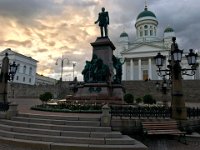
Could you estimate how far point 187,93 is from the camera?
1644 inches

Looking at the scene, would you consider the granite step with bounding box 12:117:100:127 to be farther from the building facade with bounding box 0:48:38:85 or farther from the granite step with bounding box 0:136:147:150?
the building facade with bounding box 0:48:38:85

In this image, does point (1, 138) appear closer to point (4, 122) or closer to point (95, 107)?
point (4, 122)

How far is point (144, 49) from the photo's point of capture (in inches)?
3162

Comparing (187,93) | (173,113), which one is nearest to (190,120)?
(173,113)

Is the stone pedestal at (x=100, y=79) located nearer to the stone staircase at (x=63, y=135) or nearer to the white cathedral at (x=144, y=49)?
the stone staircase at (x=63, y=135)

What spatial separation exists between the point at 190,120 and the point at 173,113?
86cm

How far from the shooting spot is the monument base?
55.6 feet

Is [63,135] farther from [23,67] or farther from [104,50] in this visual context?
[23,67]

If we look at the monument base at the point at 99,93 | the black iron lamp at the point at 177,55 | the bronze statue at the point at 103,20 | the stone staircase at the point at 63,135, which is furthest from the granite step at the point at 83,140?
the bronze statue at the point at 103,20

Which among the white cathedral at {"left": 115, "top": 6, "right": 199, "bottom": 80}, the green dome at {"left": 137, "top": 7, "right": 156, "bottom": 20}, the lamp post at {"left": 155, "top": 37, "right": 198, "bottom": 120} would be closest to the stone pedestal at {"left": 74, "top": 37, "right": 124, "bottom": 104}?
the lamp post at {"left": 155, "top": 37, "right": 198, "bottom": 120}

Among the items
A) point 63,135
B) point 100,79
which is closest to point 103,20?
point 100,79

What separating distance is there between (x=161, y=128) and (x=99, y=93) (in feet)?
26.6

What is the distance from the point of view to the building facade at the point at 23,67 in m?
78.9

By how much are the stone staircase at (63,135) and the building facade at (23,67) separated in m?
72.5
